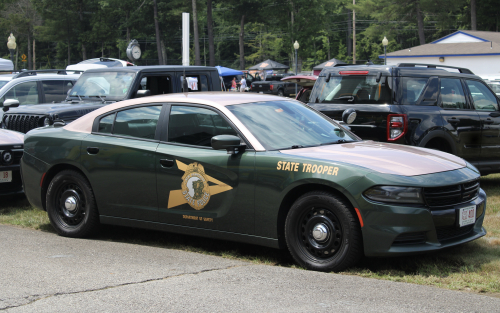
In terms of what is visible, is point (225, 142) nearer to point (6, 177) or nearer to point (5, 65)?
point (6, 177)

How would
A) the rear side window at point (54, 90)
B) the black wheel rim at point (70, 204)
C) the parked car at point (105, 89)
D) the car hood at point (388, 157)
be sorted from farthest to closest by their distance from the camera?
the rear side window at point (54, 90)
the parked car at point (105, 89)
the black wheel rim at point (70, 204)
the car hood at point (388, 157)

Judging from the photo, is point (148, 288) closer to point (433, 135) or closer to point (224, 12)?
point (433, 135)

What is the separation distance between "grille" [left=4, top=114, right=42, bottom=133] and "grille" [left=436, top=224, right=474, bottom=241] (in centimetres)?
717

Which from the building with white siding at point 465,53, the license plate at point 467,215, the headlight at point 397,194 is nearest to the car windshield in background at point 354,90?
the license plate at point 467,215

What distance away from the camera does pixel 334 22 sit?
92.4 metres

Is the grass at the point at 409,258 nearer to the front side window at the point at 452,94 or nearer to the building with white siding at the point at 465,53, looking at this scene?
the front side window at the point at 452,94

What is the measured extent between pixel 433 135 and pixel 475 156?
1.08 m

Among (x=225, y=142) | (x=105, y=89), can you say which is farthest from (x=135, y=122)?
(x=105, y=89)

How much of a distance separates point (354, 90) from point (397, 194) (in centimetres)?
425

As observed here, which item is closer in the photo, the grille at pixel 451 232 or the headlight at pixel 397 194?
the headlight at pixel 397 194

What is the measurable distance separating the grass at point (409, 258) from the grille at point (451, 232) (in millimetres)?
265

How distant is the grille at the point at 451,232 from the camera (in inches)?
186

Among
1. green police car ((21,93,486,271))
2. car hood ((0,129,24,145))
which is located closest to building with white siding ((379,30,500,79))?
car hood ((0,129,24,145))

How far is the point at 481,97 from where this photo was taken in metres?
9.31
